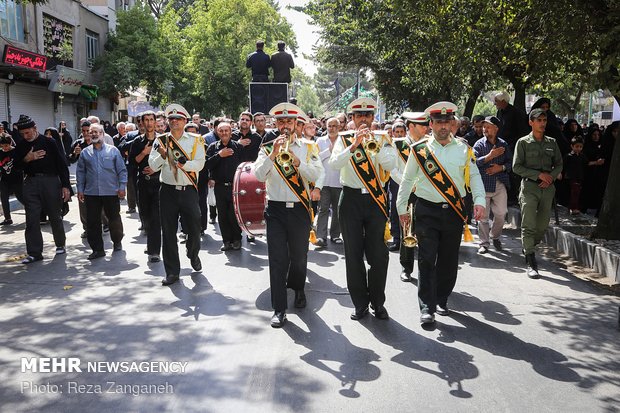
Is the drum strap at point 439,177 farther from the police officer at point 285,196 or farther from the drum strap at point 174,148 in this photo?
the drum strap at point 174,148

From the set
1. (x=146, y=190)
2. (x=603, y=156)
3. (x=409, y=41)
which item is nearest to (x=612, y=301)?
(x=146, y=190)

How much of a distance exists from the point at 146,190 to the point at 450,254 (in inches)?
197

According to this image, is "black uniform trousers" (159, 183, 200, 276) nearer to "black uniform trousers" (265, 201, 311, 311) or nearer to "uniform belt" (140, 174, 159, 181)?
"uniform belt" (140, 174, 159, 181)

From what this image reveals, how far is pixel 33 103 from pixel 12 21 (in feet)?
12.7

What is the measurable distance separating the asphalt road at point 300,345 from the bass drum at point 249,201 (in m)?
0.76

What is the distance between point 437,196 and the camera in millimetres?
6188

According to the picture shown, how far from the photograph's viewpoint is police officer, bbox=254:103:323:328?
6.29m

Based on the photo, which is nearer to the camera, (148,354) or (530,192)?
(148,354)

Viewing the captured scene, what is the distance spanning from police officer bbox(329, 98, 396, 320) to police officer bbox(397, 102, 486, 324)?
0.26 meters

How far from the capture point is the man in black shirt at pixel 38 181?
30.1 feet

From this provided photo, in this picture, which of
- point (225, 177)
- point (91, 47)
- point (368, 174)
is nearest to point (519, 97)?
point (225, 177)

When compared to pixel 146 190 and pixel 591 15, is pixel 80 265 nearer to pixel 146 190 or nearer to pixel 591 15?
pixel 146 190

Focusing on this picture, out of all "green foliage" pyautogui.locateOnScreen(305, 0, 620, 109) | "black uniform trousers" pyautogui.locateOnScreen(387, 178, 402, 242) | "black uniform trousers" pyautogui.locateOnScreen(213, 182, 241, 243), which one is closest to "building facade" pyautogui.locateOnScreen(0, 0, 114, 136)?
"black uniform trousers" pyautogui.locateOnScreen(213, 182, 241, 243)

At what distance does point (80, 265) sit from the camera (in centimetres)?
894
